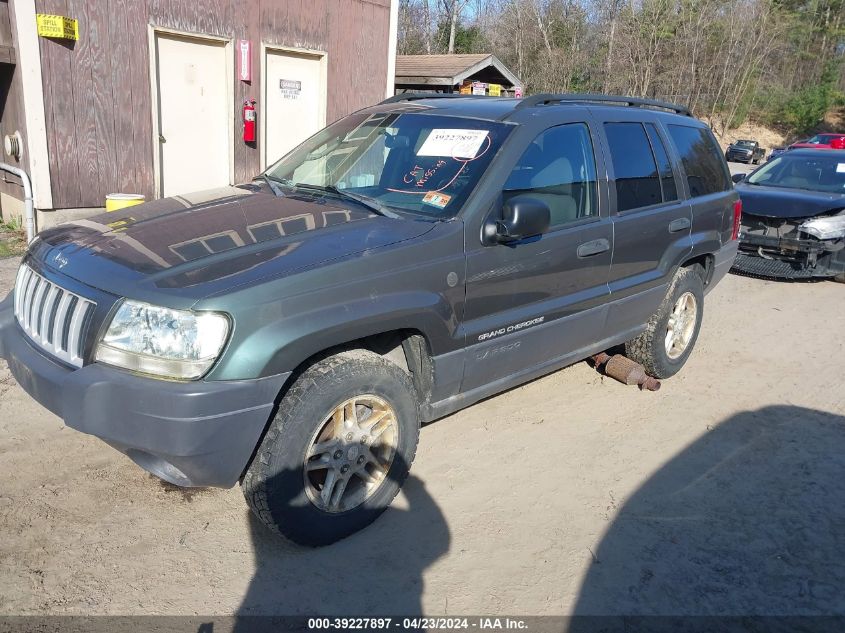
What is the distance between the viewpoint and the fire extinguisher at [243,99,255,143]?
947 centimetres

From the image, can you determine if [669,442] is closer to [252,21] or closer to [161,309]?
[161,309]

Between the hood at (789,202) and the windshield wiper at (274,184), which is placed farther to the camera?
the hood at (789,202)

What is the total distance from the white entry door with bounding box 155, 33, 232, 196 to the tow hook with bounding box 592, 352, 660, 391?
20.4ft

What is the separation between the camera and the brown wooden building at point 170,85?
7695mm

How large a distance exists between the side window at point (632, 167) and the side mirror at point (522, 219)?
43.5 inches

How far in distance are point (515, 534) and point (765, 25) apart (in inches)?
1649

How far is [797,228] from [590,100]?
5512 mm

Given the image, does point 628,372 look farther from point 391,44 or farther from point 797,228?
point 391,44

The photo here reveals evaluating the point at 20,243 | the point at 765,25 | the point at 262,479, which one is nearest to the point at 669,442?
the point at 262,479

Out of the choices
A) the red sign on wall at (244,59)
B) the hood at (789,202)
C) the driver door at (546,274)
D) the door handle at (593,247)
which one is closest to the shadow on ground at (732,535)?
the driver door at (546,274)

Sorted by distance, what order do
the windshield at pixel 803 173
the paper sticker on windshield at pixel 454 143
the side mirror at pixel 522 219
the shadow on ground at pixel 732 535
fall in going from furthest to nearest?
1. the windshield at pixel 803 173
2. the paper sticker on windshield at pixel 454 143
3. the side mirror at pixel 522 219
4. the shadow on ground at pixel 732 535

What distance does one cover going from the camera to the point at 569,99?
447 cm

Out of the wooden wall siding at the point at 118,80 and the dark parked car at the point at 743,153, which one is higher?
the wooden wall siding at the point at 118,80

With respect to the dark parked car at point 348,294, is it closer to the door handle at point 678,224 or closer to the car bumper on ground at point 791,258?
the door handle at point 678,224
